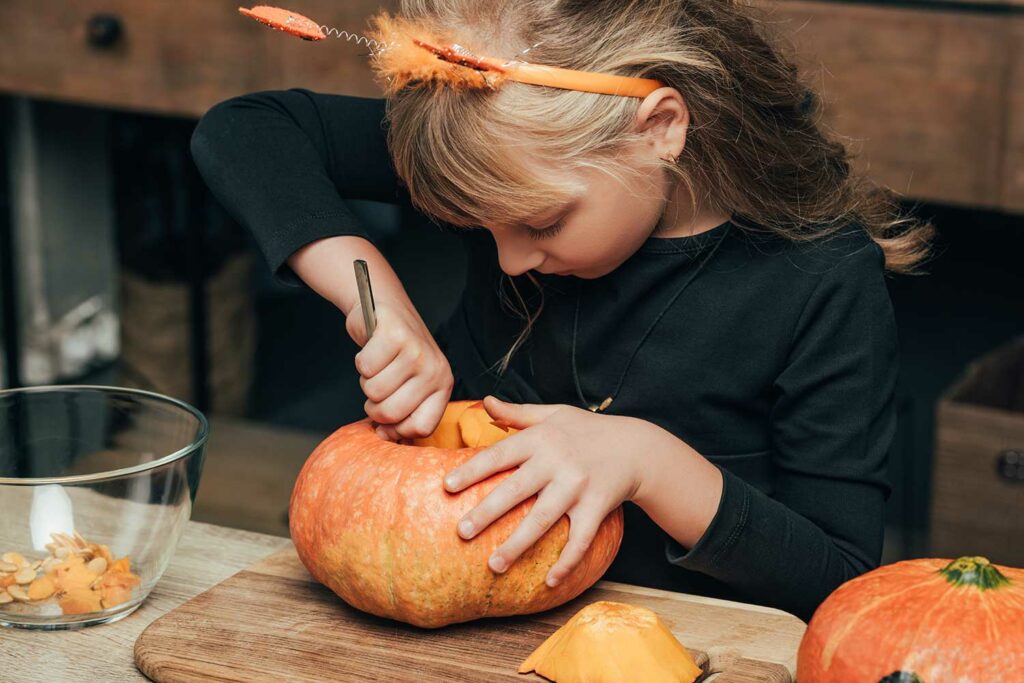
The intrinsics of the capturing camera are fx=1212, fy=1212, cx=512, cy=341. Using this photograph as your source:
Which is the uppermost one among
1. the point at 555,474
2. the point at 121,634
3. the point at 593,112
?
the point at 593,112

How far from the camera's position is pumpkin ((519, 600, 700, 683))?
0.69 meters

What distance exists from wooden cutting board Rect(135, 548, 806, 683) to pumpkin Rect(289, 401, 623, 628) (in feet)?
0.05

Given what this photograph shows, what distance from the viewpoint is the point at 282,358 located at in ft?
9.51

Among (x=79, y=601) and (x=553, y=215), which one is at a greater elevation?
(x=553, y=215)

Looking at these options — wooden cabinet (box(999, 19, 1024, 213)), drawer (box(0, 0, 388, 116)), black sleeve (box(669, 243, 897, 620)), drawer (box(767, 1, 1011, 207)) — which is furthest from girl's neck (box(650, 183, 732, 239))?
drawer (box(0, 0, 388, 116))

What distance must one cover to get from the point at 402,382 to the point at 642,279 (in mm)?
268

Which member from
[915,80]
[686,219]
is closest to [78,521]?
[686,219]

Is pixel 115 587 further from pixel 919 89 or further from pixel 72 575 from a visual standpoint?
pixel 919 89

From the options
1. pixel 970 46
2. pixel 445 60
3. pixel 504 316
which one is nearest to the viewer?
pixel 445 60

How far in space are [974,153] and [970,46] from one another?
0.46 feet

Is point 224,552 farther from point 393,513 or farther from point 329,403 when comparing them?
point 329,403

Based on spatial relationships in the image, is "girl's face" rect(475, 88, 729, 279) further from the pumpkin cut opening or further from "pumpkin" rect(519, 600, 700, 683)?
"pumpkin" rect(519, 600, 700, 683)

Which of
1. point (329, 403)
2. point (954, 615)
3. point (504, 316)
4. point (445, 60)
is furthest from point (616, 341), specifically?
point (329, 403)

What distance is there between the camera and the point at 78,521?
819 mm
